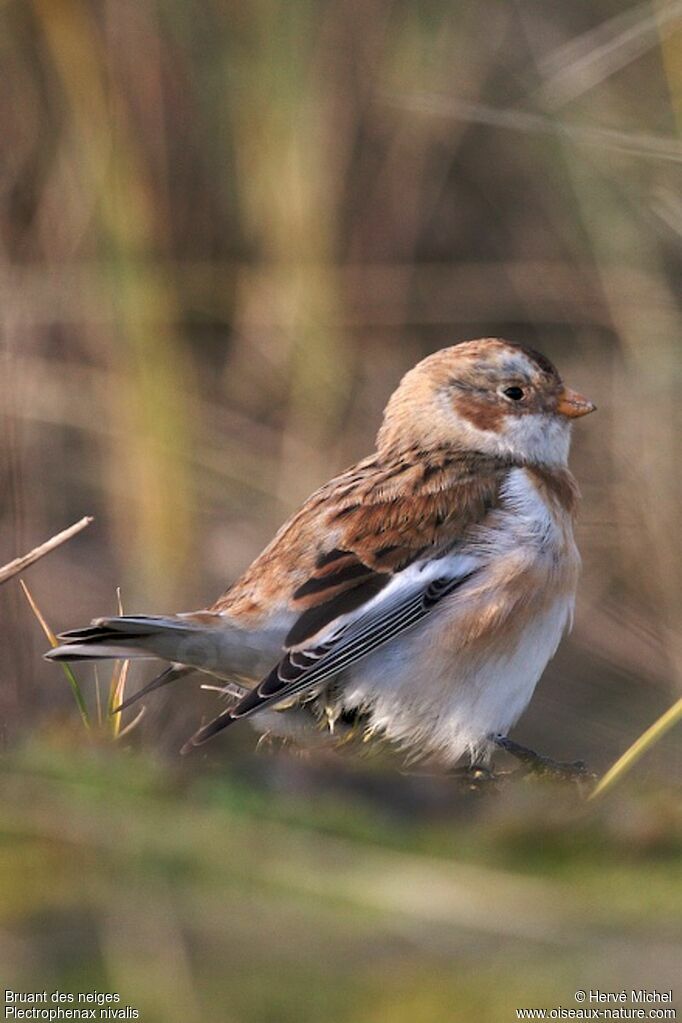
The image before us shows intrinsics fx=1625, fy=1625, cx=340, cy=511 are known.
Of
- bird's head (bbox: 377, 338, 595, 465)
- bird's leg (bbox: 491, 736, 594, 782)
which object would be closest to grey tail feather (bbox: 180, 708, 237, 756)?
bird's leg (bbox: 491, 736, 594, 782)

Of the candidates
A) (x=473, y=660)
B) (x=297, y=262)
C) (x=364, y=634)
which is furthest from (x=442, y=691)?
(x=297, y=262)

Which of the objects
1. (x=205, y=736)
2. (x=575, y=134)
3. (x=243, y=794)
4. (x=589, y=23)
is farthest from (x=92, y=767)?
(x=589, y=23)

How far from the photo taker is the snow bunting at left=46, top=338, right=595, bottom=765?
105 inches

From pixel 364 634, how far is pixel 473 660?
225 millimetres

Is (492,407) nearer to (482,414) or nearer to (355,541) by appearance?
(482,414)

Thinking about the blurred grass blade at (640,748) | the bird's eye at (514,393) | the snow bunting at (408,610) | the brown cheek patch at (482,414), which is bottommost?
the blurred grass blade at (640,748)

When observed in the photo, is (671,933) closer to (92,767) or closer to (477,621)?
(92,767)

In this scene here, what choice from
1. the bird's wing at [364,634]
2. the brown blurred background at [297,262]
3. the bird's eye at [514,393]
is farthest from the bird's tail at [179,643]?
the brown blurred background at [297,262]

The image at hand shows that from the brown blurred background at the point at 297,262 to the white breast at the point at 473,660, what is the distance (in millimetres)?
1029

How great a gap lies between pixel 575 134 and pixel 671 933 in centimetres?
299

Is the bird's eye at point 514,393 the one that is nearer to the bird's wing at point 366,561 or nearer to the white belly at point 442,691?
the bird's wing at point 366,561

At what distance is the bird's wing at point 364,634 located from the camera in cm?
243

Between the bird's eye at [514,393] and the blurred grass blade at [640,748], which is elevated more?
the bird's eye at [514,393]

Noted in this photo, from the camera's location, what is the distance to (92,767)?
152 cm
